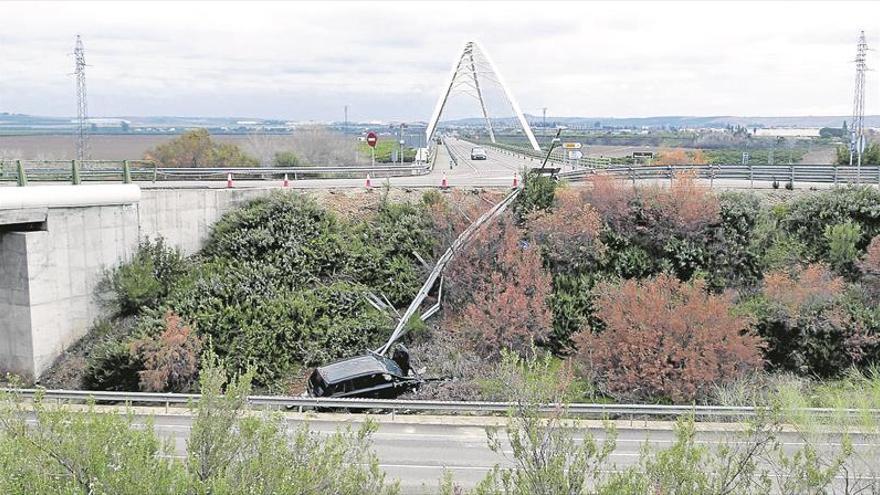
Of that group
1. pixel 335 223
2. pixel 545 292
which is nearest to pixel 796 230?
pixel 545 292

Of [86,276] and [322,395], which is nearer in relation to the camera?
[322,395]

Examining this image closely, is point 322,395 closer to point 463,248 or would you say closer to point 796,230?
point 463,248

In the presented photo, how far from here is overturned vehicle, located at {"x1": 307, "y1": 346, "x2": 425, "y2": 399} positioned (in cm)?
2030

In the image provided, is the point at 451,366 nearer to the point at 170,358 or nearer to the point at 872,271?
the point at 170,358

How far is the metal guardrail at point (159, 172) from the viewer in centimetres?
2912

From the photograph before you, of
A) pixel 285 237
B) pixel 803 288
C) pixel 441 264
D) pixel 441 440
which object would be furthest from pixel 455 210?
pixel 441 440

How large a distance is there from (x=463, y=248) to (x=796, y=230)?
46.6ft

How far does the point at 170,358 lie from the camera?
22141 millimetres

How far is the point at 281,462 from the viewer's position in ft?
30.7

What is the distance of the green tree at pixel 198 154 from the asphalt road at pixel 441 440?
129 feet

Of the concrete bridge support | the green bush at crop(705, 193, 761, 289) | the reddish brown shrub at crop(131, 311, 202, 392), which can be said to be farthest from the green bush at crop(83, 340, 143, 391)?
the green bush at crop(705, 193, 761, 289)

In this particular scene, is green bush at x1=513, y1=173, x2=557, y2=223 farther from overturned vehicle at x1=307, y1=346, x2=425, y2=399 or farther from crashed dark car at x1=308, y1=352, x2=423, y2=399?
crashed dark car at x1=308, y1=352, x2=423, y2=399

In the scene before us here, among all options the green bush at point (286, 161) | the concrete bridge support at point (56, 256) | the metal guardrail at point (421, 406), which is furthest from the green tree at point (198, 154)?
the metal guardrail at point (421, 406)

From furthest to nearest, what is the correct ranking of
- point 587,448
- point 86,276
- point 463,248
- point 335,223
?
point 335,223, point 463,248, point 86,276, point 587,448
